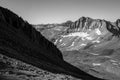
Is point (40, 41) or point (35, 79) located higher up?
point (40, 41)

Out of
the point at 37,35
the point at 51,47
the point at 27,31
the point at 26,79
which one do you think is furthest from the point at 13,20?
the point at 26,79

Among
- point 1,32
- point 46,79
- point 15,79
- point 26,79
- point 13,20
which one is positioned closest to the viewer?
point 15,79

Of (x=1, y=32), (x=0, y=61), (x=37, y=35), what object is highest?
(x=37, y=35)

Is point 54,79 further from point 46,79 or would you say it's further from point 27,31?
point 27,31

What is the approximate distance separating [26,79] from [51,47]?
97163 mm

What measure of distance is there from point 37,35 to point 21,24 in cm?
1891

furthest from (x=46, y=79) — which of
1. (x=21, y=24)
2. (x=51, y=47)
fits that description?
(x=51, y=47)

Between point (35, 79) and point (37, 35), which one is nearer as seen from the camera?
point (35, 79)

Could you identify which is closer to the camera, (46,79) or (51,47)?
(46,79)

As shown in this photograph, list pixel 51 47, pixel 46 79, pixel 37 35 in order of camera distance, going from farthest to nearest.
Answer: pixel 51 47 < pixel 37 35 < pixel 46 79

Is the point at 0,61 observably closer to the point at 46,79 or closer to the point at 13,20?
the point at 46,79

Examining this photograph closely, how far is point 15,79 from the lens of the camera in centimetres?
2233

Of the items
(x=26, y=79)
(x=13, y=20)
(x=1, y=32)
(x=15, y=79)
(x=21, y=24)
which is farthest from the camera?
(x=21, y=24)

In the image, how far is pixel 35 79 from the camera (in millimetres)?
25219
